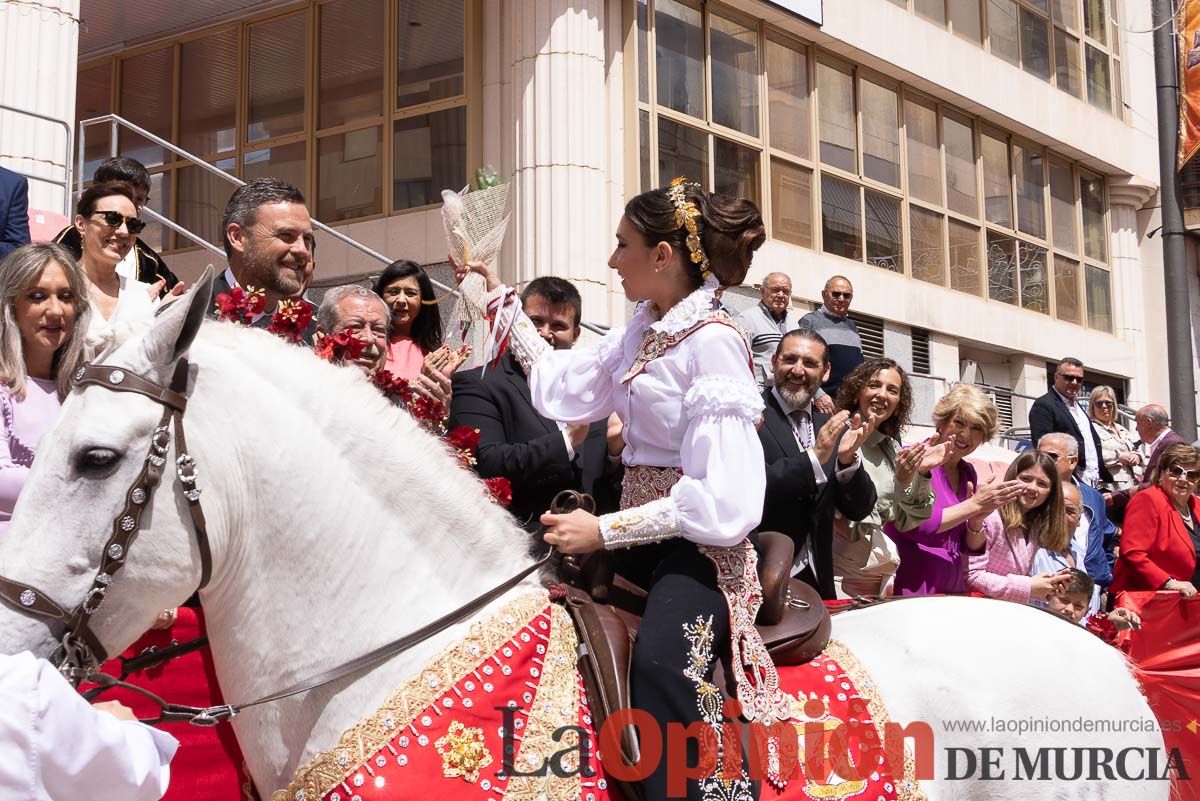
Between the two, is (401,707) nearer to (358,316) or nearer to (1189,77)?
(358,316)

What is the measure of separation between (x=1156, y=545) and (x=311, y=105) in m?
11.1

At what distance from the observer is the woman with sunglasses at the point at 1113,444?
39.4ft

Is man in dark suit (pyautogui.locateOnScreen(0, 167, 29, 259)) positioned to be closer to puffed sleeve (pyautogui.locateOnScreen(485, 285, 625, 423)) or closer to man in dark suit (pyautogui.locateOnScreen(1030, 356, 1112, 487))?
puffed sleeve (pyautogui.locateOnScreen(485, 285, 625, 423))

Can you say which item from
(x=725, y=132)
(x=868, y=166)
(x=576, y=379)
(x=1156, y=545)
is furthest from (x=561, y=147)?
(x=576, y=379)

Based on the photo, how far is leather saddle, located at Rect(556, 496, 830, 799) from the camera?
9.84ft

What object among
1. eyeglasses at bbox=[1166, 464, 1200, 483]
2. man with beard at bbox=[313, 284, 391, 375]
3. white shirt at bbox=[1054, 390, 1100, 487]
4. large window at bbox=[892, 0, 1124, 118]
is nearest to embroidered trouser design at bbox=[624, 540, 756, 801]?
man with beard at bbox=[313, 284, 391, 375]

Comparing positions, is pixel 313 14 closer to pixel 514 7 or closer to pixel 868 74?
pixel 514 7

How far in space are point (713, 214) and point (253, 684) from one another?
1711 millimetres

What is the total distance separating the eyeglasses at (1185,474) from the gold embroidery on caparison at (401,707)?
691 cm

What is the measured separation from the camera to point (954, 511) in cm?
574

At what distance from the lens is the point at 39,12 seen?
9227 millimetres

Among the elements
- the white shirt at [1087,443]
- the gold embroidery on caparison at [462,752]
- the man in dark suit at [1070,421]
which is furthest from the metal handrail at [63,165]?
the white shirt at [1087,443]

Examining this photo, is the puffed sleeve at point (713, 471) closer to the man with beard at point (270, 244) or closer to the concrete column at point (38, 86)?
the man with beard at point (270, 244)

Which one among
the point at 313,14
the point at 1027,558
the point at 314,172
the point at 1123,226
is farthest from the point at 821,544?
the point at 1123,226
